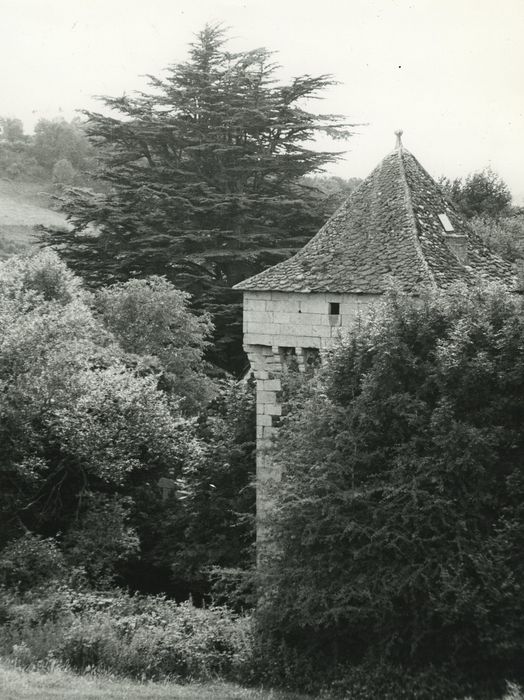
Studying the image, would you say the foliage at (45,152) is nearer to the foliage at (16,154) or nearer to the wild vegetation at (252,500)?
the foliage at (16,154)

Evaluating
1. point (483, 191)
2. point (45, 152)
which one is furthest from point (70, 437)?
point (45, 152)

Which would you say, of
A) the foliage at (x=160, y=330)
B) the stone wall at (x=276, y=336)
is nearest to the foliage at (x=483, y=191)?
the foliage at (x=160, y=330)

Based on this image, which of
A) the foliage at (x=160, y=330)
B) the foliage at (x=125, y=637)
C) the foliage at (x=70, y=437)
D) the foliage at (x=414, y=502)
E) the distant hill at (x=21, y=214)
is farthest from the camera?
the distant hill at (x=21, y=214)

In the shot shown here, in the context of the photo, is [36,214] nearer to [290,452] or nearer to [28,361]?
[28,361]

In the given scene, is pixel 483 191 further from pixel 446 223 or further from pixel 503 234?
pixel 446 223

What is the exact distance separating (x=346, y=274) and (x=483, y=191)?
26.8 metres

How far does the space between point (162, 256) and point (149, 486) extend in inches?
449

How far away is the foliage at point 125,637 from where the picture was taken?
1150cm

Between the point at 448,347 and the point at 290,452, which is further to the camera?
the point at 290,452

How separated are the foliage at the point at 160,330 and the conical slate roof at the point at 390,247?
7980 mm

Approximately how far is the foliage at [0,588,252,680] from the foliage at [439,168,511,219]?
29505 millimetres

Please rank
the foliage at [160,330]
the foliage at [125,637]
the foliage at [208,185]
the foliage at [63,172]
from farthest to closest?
the foliage at [63,172] → the foliage at [208,185] → the foliage at [160,330] → the foliage at [125,637]

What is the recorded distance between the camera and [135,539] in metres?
16.3

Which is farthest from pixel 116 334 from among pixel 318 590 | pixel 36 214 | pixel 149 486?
pixel 36 214
